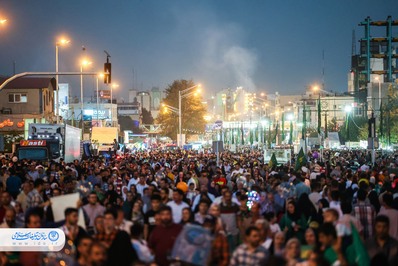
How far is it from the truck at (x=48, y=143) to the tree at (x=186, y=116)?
206 ft

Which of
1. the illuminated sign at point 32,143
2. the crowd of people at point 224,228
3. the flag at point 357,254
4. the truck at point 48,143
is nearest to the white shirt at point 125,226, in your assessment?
the crowd of people at point 224,228

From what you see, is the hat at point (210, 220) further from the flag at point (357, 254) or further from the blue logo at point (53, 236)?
the flag at point (357, 254)

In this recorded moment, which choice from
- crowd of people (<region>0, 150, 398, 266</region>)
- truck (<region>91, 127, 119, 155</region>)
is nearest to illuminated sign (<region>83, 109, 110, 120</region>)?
truck (<region>91, 127, 119, 155</region>)

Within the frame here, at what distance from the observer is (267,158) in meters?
43.7

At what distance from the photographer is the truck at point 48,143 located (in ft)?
125

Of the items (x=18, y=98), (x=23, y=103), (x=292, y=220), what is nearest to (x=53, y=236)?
(x=292, y=220)

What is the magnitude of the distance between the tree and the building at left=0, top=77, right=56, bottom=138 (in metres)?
39.6

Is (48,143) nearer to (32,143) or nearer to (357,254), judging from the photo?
(32,143)

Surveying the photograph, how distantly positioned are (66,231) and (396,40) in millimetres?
55046

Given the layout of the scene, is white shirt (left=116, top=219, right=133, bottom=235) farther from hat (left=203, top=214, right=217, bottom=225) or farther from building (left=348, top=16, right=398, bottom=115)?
building (left=348, top=16, right=398, bottom=115)

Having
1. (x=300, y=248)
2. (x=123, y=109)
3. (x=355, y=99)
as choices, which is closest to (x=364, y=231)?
(x=300, y=248)

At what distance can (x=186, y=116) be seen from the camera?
11050cm

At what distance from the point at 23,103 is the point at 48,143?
31.3 m

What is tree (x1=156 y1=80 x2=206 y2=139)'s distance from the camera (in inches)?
4358
